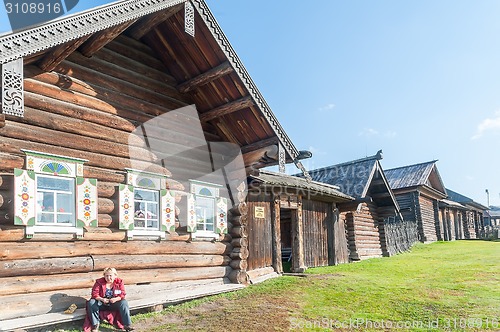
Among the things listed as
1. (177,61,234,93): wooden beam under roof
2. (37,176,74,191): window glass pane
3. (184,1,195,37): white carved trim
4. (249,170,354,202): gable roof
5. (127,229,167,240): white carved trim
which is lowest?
(127,229,167,240): white carved trim

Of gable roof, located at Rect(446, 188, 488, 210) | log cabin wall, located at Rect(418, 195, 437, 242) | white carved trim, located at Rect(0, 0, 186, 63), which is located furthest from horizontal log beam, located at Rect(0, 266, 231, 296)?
gable roof, located at Rect(446, 188, 488, 210)

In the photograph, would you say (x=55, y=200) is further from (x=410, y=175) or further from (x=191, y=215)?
(x=410, y=175)

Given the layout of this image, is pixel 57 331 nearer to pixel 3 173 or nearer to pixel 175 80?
pixel 3 173

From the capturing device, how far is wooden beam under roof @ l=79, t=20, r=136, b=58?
7.66 meters

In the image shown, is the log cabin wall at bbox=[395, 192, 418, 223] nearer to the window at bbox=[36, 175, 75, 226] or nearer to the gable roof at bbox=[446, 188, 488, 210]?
the gable roof at bbox=[446, 188, 488, 210]

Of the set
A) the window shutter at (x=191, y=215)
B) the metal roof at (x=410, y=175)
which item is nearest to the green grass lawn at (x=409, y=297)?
the window shutter at (x=191, y=215)

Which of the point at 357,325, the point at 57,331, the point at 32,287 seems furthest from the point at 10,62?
the point at 357,325

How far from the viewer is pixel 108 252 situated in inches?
320

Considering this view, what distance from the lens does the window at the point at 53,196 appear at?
6.92m

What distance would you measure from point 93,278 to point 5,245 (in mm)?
1727

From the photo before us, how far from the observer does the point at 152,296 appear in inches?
338

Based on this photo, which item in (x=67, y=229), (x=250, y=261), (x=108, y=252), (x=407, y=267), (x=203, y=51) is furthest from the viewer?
(x=407, y=267)

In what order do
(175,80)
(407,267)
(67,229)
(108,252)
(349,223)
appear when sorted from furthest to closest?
(349,223) < (407,267) < (175,80) < (108,252) < (67,229)

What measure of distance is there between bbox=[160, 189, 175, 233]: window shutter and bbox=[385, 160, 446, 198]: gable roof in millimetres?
24058
